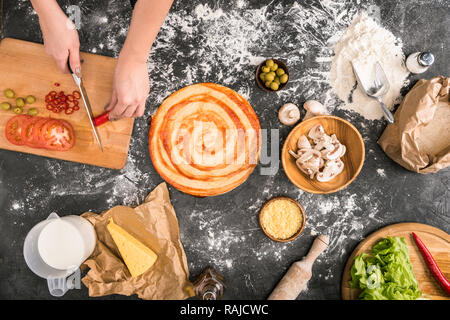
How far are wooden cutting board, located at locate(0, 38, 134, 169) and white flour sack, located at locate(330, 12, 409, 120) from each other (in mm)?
1135

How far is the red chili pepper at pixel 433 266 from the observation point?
1.67 m

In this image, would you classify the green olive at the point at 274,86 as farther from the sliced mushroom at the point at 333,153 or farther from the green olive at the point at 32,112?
the green olive at the point at 32,112

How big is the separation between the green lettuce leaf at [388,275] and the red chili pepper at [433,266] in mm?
91

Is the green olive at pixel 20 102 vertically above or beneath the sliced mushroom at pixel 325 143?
beneath

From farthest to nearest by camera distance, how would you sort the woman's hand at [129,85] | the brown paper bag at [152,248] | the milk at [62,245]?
the brown paper bag at [152,248]
the milk at [62,245]
the woman's hand at [129,85]

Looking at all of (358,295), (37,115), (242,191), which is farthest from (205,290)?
(37,115)

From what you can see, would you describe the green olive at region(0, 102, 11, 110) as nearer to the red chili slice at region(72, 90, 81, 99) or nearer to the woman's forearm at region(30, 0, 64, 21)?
the red chili slice at region(72, 90, 81, 99)

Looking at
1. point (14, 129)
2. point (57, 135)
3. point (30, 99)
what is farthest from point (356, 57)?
point (14, 129)

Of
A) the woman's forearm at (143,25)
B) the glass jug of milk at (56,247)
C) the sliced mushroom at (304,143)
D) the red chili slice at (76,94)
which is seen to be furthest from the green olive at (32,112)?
the sliced mushroom at (304,143)

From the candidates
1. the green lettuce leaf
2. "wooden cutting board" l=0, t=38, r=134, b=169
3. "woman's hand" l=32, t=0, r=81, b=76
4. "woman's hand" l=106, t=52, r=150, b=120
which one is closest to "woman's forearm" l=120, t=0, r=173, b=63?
"woman's hand" l=106, t=52, r=150, b=120

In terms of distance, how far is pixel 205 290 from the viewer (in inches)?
64.8

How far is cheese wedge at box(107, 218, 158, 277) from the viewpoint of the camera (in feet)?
5.27

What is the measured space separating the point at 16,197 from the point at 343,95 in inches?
71.2

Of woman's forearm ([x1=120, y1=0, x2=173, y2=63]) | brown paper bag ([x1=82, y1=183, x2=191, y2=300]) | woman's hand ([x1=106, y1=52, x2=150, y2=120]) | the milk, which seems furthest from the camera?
brown paper bag ([x1=82, y1=183, x2=191, y2=300])
